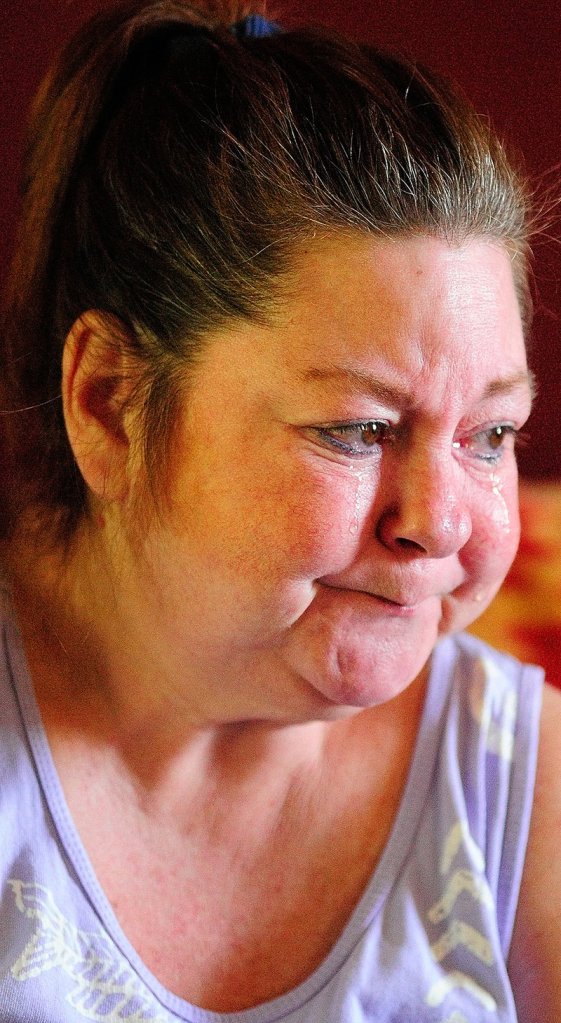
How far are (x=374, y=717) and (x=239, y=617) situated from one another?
321 mm

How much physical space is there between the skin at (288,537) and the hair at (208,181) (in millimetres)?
29

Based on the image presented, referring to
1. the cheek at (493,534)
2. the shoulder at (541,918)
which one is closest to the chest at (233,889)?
the shoulder at (541,918)

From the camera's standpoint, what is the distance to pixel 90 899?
1.06 m

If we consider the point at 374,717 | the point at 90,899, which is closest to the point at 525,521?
the point at 374,717

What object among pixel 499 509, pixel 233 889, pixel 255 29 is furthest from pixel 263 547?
pixel 255 29

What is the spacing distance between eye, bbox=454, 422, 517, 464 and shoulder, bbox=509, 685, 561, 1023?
34 cm

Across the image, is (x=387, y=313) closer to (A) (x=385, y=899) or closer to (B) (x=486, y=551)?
(B) (x=486, y=551)

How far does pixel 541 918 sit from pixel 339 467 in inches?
19.5

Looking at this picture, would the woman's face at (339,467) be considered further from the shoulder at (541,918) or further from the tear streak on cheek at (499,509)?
the shoulder at (541,918)

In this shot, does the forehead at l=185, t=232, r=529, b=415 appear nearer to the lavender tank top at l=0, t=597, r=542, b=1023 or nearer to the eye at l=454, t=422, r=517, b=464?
the eye at l=454, t=422, r=517, b=464

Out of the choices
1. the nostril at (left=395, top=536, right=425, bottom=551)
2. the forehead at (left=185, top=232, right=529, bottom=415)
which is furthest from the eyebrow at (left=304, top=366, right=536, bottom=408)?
Answer: the nostril at (left=395, top=536, right=425, bottom=551)

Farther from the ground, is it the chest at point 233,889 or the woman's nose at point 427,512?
the woman's nose at point 427,512

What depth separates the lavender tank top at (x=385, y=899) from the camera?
103cm

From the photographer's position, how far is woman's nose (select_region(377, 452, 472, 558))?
0.94m
